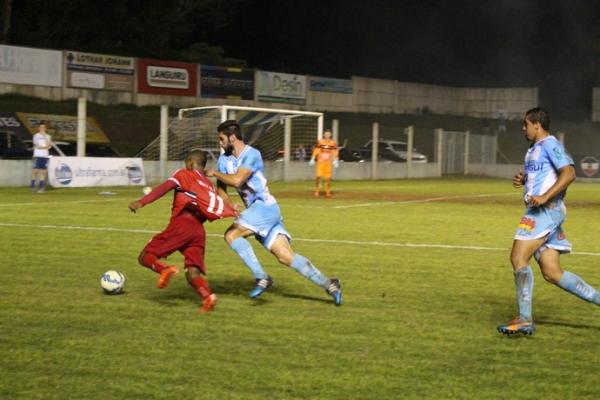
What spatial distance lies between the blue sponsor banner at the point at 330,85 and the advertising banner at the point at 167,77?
8.82m

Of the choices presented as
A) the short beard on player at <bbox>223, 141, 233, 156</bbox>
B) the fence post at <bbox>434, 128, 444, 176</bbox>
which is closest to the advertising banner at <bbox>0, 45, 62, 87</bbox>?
the fence post at <bbox>434, 128, 444, 176</bbox>

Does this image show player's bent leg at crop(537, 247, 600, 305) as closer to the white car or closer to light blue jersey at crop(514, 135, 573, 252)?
light blue jersey at crop(514, 135, 573, 252)

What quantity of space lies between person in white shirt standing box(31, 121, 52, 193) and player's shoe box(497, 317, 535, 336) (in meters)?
19.8

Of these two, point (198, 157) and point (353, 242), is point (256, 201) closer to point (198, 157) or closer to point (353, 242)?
point (198, 157)

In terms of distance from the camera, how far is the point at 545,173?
7246 millimetres

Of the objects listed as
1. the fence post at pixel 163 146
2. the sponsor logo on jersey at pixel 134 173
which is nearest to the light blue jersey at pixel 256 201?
the sponsor logo on jersey at pixel 134 173

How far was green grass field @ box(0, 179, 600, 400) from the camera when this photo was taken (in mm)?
5750

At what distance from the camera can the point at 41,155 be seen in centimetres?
2528

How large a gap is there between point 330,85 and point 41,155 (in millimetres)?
34481

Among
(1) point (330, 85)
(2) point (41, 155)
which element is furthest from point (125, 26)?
(2) point (41, 155)

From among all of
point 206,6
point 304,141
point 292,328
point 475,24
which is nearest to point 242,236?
point 292,328

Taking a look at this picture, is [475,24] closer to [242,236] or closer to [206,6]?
[206,6]

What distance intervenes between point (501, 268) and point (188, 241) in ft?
15.4

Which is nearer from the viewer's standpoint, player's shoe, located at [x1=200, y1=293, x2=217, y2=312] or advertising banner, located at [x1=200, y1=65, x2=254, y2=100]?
player's shoe, located at [x1=200, y1=293, x2=217, y2=312]
